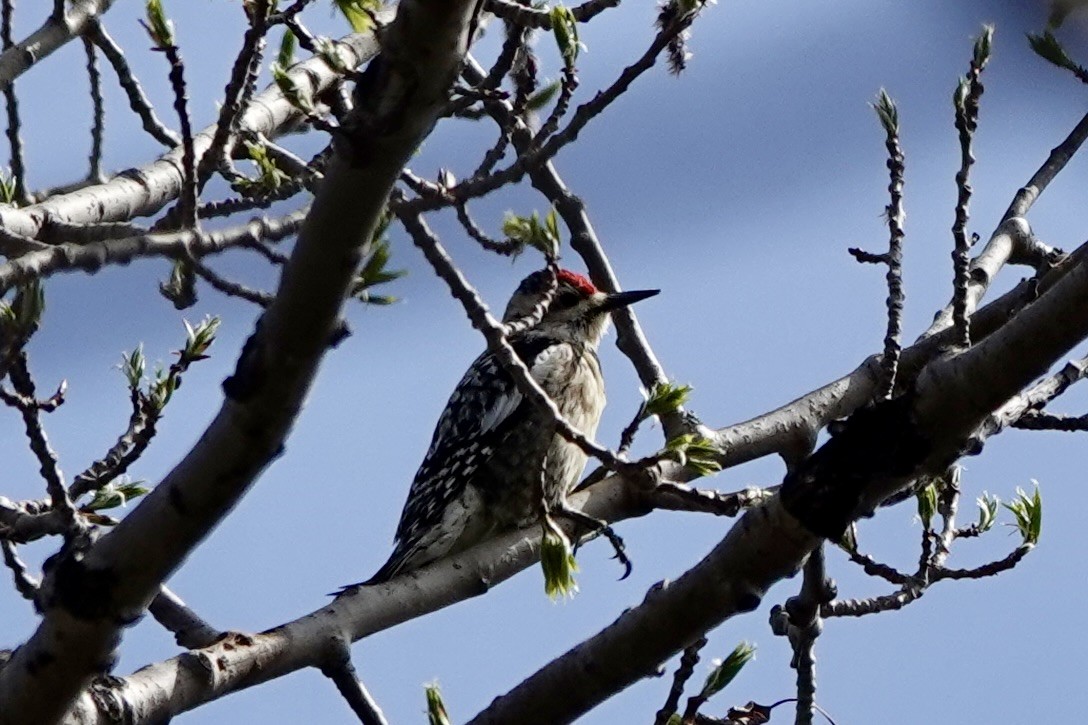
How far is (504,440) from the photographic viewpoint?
4859mm

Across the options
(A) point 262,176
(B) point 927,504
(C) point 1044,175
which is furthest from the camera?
(C) point 1044,175

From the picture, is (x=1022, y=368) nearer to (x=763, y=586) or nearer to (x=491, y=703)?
(x=763, y=586)

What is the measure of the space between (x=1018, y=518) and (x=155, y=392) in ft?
6.55

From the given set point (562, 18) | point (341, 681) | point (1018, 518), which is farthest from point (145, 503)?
point (1018, 518)

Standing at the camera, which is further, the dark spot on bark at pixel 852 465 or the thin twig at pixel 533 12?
the thin twig at pixel 533 12

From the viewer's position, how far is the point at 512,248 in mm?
3646

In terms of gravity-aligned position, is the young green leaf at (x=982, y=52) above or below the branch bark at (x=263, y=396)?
above

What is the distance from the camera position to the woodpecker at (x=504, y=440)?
426cm

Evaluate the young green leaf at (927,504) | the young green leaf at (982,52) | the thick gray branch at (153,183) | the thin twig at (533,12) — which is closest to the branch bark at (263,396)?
the thin twig at (533,12)

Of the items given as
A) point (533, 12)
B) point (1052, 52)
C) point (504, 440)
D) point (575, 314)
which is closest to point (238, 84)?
point (533, 12)

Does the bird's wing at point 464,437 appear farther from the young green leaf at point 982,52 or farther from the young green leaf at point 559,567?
the young green leaf at point 982,52

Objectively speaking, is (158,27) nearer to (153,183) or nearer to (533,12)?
(533,12)

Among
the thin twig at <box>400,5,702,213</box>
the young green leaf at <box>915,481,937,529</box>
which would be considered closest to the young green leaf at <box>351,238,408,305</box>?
the thin twig at <box>400,5,702,213</box>

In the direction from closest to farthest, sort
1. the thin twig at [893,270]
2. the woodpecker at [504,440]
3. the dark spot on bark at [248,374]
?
the dark spot on bark at [248,374], the thin twig at [893,270], the woodpecker at [504,440]
